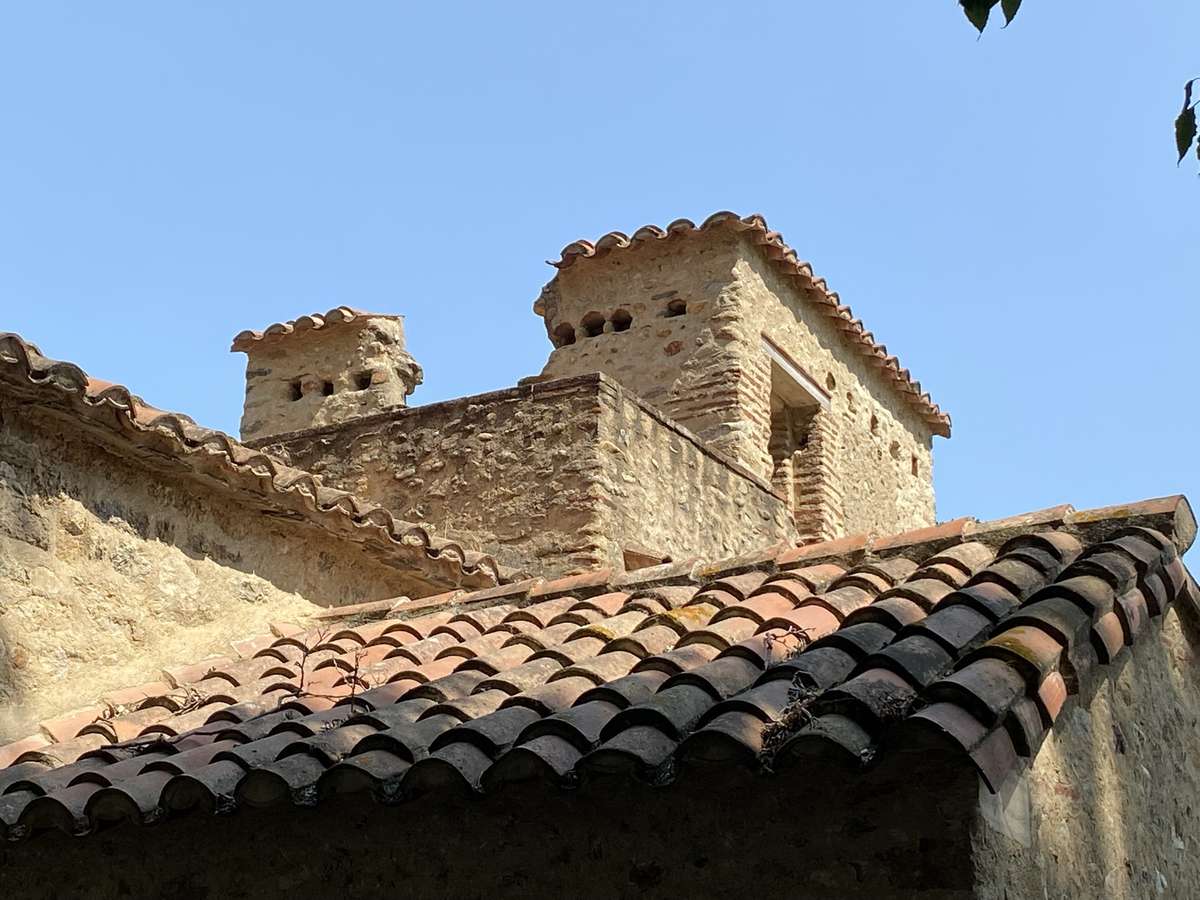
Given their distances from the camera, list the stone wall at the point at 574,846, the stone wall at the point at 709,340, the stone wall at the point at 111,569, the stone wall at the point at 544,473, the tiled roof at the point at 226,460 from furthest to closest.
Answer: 1. the stone wall at the point at 709,340
2. the stone wall at the point at 544,473
3. the stone wall at the point at 111,569
4. the tiled roof at the point at 226,460
5. the stone wall at the point at 574,846

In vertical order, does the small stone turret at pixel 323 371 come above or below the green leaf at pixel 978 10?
above

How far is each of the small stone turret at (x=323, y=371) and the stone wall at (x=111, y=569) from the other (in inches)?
213

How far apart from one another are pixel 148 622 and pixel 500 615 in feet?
5.26

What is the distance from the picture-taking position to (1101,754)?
4262 millimetres

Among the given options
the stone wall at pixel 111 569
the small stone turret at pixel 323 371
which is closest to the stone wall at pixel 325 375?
the small stone turret at pixel 323 371

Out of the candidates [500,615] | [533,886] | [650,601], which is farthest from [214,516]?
[533,886]

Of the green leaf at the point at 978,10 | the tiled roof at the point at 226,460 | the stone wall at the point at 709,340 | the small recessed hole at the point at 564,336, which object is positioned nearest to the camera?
the green leaf at the point at 978,10

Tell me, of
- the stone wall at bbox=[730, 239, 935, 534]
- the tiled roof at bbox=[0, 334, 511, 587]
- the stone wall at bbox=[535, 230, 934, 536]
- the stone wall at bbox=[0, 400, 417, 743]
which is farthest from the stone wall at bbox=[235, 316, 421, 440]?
the stone wall at bbox=[0, 400, 417, 743]

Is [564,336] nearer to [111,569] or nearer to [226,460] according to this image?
[226,460]

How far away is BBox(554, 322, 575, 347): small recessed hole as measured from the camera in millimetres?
12852

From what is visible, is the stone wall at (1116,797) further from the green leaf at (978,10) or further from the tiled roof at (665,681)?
the green leaf at (978,10)

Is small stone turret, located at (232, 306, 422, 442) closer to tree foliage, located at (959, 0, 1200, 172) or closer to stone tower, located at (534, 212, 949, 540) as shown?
stone tower, located at (534, 212, 949, 540)

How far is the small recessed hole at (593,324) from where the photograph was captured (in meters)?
12.7

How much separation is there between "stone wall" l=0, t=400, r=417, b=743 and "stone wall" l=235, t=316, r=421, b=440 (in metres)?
5.41
